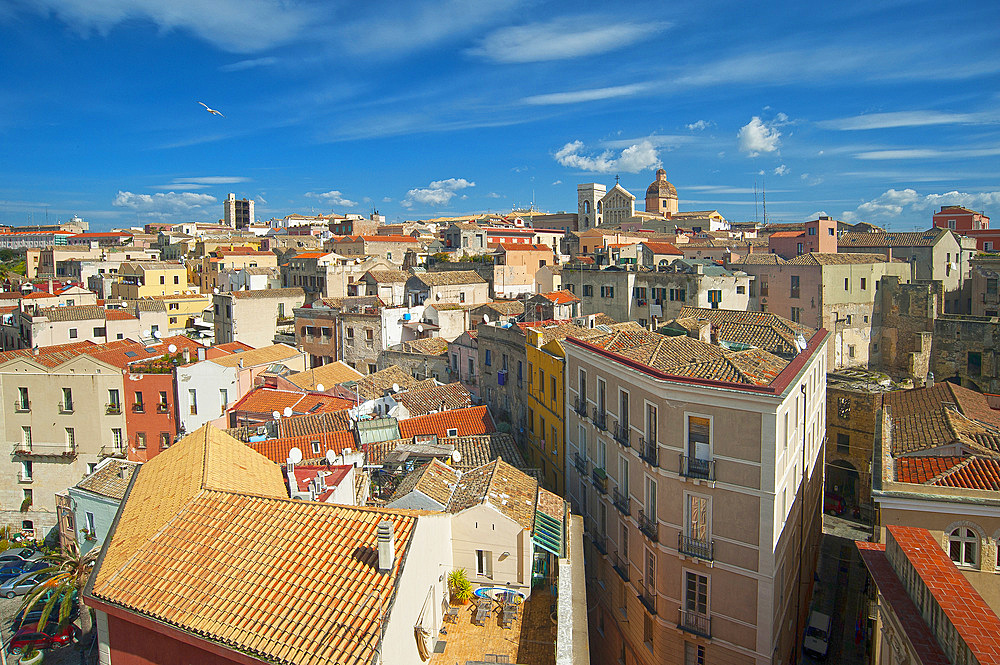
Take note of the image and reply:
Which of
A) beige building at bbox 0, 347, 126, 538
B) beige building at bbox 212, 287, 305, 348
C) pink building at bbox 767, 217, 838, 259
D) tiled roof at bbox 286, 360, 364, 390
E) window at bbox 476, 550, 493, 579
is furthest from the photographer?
pink building at bbox 767, 217, 838, 259

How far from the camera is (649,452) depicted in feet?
54.3

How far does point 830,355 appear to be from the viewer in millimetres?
40875

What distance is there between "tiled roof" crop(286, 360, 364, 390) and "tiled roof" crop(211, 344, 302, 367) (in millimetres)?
1696

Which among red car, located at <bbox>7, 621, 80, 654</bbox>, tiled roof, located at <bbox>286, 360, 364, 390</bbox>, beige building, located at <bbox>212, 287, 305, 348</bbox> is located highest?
beige building, located at <bbox>212, 287, 305, 348</bbox>

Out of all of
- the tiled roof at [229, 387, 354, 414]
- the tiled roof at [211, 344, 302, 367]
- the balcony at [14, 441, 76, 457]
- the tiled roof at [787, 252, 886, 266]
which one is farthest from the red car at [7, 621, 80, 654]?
the tiled roof at [787, 252, 886, 266]

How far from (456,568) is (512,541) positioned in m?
1.35

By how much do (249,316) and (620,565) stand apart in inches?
1434

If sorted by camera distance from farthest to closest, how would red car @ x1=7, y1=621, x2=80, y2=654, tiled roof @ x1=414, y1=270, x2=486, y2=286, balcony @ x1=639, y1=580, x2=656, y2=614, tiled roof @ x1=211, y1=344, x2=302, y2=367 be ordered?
tiled roof @ x1=414, y1=270, x2=486, y2=286 < tiled roof @ x1=211, y1=344, x2=302, y2=367 < red car @ x1=7, y1=621, x2=80, y2=654 < balcony @ x1=639, y1=580, x2=656, y2=614

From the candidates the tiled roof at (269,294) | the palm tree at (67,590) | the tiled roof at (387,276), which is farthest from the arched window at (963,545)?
the tiled roof at (269,294)

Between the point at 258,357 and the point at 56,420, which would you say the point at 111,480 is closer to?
the point at 56,420

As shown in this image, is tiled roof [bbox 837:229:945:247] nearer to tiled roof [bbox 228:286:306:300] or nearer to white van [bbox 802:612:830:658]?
white van [bbox 802:612:830:658]

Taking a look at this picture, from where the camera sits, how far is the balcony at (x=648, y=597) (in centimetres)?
1677

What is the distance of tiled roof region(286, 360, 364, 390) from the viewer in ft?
111

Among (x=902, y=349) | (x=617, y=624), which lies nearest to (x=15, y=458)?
(x=617, y=624)
